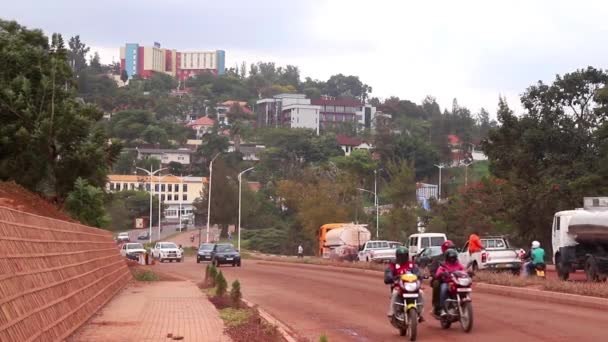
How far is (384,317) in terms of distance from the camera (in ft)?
63.4

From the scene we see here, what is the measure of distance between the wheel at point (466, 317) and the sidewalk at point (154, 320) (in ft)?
13.8

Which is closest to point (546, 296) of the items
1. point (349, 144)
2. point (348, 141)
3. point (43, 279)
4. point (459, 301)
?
point (459, 301)

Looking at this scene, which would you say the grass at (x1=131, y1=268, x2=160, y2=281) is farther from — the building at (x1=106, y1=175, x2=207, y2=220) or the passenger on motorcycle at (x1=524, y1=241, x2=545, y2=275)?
the building at (x1=106, y1=175, x2=207, y2=220)

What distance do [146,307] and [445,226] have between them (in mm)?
53934

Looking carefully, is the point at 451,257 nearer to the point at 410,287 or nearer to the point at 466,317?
the point at 466,317

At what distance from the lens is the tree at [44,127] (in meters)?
31.2

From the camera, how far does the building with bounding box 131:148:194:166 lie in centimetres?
16088

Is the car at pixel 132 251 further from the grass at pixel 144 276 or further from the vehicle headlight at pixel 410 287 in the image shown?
the vehicle headlight at pixel 410 287

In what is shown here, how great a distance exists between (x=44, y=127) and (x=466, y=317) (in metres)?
19.8

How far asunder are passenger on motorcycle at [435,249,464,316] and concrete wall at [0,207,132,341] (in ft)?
21.0

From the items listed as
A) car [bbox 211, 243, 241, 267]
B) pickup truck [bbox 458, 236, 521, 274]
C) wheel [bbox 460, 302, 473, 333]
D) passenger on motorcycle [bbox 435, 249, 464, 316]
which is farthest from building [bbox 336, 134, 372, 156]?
wheel [bbox 460, 302, 473, 333]

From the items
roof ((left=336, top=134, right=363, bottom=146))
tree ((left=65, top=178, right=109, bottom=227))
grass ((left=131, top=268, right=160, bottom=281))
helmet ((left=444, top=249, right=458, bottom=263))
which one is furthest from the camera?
roof ((left=336, top=134, right=363, bottom=146))

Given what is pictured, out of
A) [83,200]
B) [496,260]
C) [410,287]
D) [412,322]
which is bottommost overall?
[412,322]

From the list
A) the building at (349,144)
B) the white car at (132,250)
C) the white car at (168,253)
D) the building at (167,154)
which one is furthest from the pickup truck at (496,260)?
the building at (349,144)
